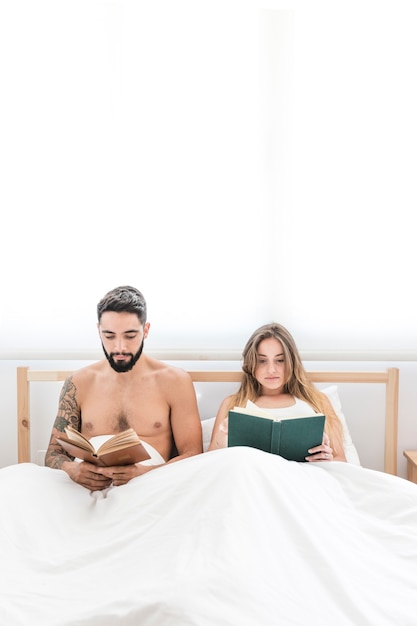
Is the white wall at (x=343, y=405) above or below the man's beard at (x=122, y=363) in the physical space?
below

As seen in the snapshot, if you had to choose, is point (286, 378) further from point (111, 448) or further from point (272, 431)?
point (111, 448)

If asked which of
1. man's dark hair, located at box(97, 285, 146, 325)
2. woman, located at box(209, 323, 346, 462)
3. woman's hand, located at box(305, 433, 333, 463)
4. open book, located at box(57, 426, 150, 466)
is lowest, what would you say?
woman's hand, located at box(305, 433, 333, 463)

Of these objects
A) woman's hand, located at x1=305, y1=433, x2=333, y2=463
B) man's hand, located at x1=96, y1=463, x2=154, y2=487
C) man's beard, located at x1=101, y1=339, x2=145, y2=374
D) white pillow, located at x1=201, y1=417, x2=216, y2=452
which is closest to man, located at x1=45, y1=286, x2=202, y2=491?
man's beard, located at x1=101, y1=339, x2=145, y2=374

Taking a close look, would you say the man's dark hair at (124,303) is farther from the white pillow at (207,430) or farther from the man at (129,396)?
the white pillow at (207,430)

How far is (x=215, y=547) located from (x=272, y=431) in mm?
612

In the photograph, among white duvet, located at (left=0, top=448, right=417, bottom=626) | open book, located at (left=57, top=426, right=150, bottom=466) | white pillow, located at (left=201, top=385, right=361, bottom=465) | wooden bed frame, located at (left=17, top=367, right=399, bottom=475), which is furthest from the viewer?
wooden bed frame, located at (left=17, top=367, right=399, bottom=475)

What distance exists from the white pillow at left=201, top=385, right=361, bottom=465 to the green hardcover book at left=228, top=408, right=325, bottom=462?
15.4 inches

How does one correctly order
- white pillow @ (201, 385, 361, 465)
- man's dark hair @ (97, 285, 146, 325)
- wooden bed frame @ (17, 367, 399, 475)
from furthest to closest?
wooden bed frame @ (17, 367, 399, 475) → white pillow @ (201, 385, 361, 465) → man's dark hair @ (97, 285, 146, 325)

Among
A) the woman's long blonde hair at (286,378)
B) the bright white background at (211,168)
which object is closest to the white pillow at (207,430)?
the woman's long blonde hair at (286,378)

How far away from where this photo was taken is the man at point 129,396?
220 cm

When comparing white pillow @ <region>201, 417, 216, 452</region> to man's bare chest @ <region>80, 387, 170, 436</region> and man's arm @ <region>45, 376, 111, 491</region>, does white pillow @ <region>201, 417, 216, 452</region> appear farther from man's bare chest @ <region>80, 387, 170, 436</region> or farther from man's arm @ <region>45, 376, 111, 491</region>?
man's arm @ <region>45, 376, 111, 491</region>

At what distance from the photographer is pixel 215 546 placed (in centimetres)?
133

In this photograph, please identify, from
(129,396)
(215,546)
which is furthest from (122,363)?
(215,546)

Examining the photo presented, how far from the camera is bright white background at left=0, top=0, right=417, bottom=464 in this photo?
2488 mm
